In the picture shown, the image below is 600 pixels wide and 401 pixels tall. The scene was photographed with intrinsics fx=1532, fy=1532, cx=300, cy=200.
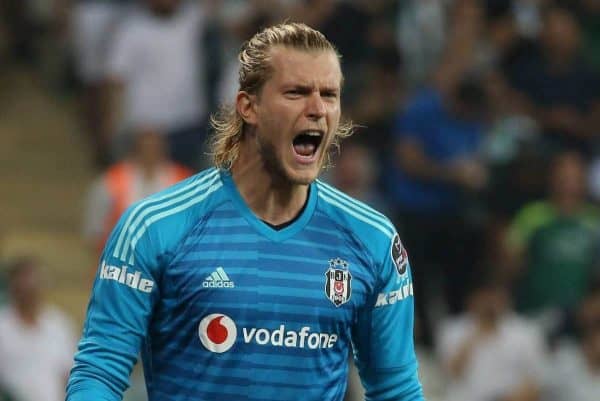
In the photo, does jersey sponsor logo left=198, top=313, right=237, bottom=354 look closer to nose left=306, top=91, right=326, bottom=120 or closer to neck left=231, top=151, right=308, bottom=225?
neck left=231, top=151, right=308, bottom=225

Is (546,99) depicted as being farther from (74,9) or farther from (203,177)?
(203,177)

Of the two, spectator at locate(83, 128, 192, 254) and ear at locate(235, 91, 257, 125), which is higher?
spectator at locate(83, 128, 192, 254)

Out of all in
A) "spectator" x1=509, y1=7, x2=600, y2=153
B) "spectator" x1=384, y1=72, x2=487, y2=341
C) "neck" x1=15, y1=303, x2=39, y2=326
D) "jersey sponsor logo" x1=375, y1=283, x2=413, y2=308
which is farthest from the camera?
"spectator" x1=509, y1=7, x2=600, y2=153

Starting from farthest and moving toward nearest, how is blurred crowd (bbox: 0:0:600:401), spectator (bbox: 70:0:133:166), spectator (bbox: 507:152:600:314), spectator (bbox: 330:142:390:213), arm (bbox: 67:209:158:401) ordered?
spectator (bbox: 70:0:133:166) < spectator (bbox: 507:152:600:314) < spectator (bbox: 330:142:390:213) < blurred crowd (bbox: 0:0:600:401) < arm (bbox: 67:209:158:401)

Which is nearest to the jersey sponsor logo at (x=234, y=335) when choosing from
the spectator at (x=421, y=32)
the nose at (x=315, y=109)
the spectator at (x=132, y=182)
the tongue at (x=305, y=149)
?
the tongue at (x=305, y=149)

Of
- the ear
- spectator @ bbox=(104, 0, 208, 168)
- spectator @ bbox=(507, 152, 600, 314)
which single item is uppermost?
spectator @ bbox=(104, 0, 208, 168)

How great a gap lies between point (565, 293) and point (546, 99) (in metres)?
1.51

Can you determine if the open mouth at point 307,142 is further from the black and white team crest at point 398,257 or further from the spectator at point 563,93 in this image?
the spectator at point 563,93

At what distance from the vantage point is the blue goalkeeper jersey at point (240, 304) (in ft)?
13.1

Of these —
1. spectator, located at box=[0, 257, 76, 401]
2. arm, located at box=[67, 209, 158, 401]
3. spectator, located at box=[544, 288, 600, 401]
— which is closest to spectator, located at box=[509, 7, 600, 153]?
spectator, located at box=[544, 288, 600, 401]

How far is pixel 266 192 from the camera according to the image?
168 inches

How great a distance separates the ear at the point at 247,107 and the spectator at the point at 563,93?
629 centimetres

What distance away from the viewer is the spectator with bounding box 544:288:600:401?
8750mm

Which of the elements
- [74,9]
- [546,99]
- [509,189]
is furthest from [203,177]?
[74,9]
